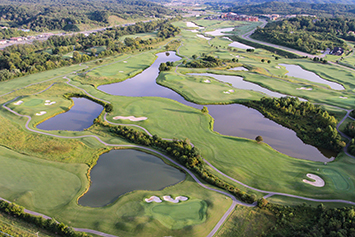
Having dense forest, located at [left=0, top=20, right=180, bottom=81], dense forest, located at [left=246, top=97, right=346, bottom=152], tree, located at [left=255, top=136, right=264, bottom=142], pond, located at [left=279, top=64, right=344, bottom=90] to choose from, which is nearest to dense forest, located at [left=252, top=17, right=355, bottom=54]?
pond, located at [left=279, top=64, right=344, bottom=90]

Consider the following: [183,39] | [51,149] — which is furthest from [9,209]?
[183,39]

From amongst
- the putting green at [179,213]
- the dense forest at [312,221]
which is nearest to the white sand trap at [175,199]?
the putting green at [179,213]

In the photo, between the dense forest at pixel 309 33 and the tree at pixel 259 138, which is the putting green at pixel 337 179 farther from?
the dense forest at pixel 309 33

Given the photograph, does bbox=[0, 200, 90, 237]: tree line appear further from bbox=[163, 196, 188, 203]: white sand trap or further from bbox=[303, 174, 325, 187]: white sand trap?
bbox=[303, 174, 325, 187]: white sand trap

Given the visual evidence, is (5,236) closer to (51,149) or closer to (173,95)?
(51,149)

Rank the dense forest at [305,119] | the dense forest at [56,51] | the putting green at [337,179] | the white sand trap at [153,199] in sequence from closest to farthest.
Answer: the white sand trap at [153,199]
the putting green at [337,179]
the dense forest at [305,119]
the dense forest at [56,51]
